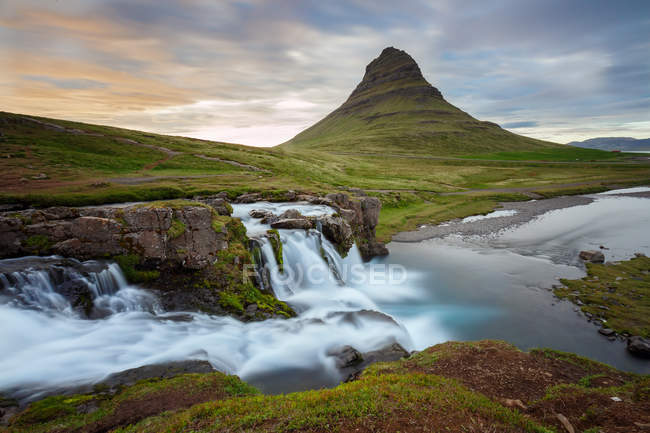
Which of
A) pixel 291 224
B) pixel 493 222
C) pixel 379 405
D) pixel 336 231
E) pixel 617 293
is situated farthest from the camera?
pixel 493 222

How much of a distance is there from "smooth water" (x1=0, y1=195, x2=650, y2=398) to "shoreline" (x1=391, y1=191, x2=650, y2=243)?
9.74m

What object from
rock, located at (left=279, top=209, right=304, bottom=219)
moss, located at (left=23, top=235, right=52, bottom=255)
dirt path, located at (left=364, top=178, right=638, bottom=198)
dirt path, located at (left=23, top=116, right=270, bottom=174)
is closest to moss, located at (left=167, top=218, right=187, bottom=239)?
moss, located at (left=23, top=235, right=52, bottom=255)

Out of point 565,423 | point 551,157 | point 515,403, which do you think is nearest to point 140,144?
point 515,403

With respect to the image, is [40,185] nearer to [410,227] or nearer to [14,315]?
[14,315]

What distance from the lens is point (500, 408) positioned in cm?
873

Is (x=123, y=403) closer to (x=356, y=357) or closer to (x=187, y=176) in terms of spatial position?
(x=356, y=357)

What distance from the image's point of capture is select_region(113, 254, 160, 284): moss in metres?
17.2

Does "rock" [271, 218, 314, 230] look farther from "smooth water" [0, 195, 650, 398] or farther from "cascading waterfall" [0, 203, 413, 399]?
"cascading waterfall" [0, 203, 413, 399]

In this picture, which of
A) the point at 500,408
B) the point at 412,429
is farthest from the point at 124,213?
the point at 500,408

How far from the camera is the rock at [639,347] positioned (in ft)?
51.8

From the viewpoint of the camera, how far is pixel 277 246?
23.8 m

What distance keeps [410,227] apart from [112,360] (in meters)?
43.7

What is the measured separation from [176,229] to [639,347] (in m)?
27.3

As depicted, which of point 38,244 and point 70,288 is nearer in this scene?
point 70,288
